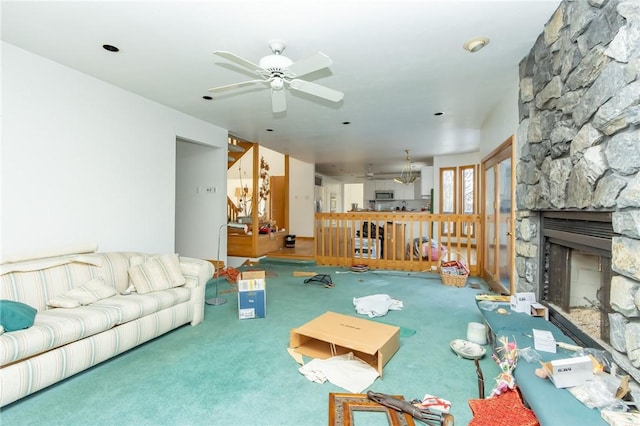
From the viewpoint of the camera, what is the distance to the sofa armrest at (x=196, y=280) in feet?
10.4

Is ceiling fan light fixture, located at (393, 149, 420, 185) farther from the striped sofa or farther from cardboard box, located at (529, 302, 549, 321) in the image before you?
the striped sofa

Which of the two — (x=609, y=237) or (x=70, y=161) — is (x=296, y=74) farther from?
(x=70, y=161)

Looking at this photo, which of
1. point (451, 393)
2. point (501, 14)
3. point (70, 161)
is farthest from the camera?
point (70, 161)

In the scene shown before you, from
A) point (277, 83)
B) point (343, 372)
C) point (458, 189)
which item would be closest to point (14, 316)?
point (343, 372)

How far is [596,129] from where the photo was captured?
1.78 meters

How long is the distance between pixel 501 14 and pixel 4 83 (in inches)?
161

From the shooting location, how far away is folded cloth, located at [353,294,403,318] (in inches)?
136

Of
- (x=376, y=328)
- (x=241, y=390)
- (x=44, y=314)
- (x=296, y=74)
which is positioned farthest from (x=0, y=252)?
(x=376, y=328)

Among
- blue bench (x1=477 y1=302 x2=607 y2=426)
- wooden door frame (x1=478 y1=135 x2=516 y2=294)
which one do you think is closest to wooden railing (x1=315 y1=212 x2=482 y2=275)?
wooden door frame (x1=478 y1=135 x2=516 y2=294)

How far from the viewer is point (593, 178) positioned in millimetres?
1811

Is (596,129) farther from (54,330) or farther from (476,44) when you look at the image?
(54,330)

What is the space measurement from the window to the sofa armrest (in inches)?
263

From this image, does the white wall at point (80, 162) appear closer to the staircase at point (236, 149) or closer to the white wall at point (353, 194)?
the staircase at point (236, 149)

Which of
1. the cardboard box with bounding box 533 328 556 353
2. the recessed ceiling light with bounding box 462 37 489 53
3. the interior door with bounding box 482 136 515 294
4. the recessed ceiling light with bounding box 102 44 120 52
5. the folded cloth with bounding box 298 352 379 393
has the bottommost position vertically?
the folded cloth with bounding box 298 352 379 393
